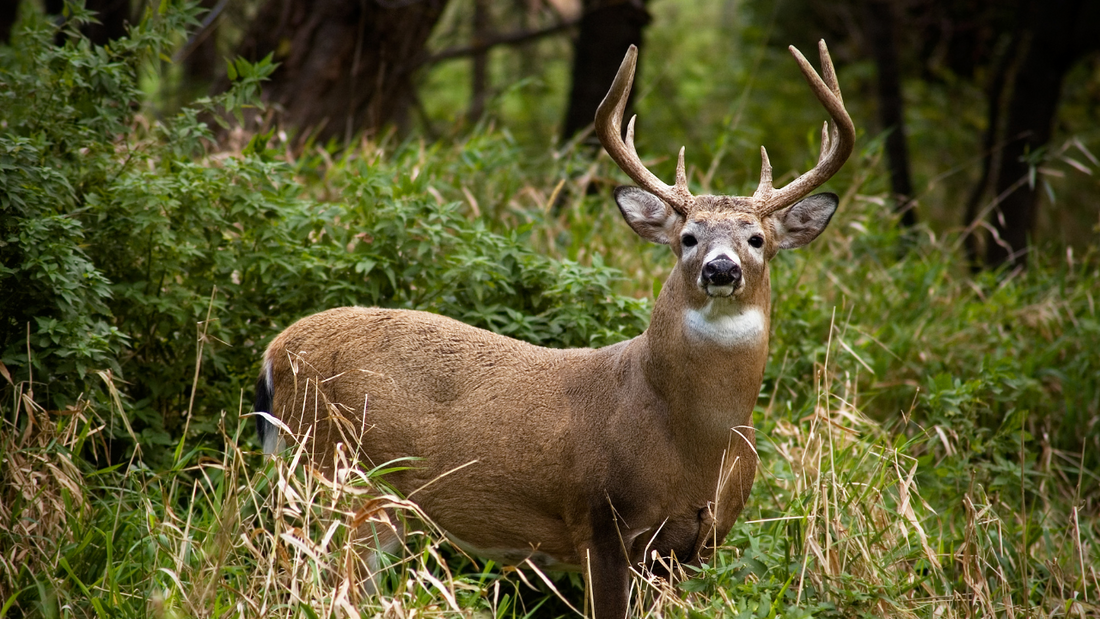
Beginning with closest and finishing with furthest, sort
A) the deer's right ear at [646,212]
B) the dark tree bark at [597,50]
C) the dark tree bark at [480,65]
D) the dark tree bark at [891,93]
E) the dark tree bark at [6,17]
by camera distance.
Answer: the deer's right ear at [646,212]
the dark tree bark at [597,50]
the dark tree bark at [891,93]
the dark tree bark at [6,17]
the dark tree bark at [480,65]

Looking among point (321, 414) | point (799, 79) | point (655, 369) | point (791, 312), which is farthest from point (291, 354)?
point (799, 79)

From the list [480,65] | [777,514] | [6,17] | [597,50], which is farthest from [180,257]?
[480,65]

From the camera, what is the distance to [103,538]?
151 inches

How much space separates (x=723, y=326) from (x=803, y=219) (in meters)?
0.66

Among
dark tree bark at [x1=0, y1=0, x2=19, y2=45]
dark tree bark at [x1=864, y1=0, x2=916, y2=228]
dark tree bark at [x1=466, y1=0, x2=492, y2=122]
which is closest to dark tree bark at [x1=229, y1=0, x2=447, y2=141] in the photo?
dark tree bark at [x1=466, y1=0, x2=492, y2=122]

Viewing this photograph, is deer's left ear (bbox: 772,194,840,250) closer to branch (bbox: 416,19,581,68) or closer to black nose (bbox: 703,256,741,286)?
black nose (bbox: 703,256,741,286)

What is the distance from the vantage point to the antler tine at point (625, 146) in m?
3.99

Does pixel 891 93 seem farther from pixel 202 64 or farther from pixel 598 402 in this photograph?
pixel 202 64

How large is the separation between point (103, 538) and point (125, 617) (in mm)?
473

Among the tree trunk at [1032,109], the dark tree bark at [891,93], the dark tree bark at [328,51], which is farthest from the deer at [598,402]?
the dark tree bark at [891,93]

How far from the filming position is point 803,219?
410 centimetres

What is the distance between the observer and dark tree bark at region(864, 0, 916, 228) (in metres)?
8.81

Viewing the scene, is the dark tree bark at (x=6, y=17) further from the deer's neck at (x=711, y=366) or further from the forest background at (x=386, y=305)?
the deer's neck at (x=711, y=366)

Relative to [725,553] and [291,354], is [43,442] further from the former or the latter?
[725,553]
